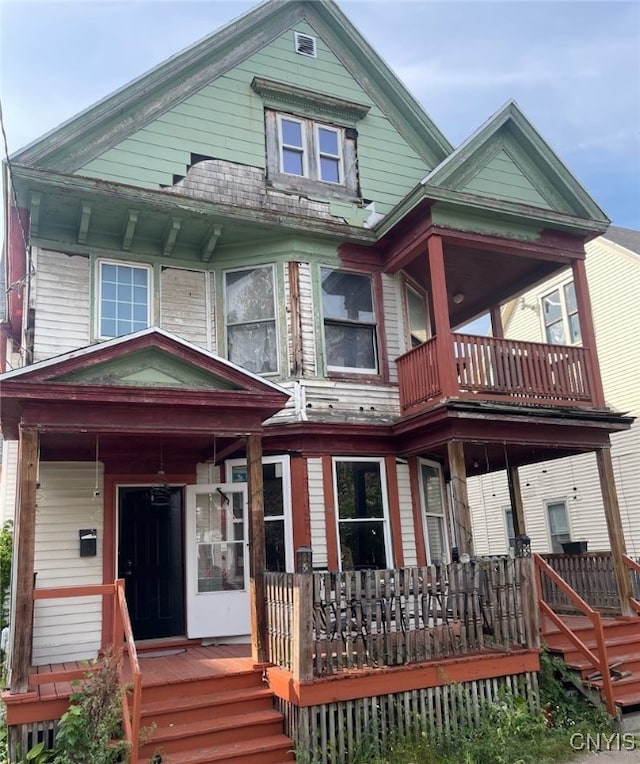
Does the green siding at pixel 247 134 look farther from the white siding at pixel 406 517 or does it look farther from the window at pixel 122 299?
the white siding at pixel 406 517

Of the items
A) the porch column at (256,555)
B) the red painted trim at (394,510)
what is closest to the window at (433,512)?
the red painted trim at (394,510)

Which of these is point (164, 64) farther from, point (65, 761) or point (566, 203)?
point (65, 761)

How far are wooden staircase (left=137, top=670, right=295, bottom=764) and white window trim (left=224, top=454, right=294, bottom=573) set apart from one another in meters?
2.35

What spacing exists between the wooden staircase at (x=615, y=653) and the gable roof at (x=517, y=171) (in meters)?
6.37

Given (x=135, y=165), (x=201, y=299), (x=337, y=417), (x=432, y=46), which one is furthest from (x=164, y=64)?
(x=337, y=417)

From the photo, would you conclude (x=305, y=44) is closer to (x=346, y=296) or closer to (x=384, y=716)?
(x=346, y=296)

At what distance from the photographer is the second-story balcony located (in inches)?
387

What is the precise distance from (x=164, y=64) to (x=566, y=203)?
7.24 meters

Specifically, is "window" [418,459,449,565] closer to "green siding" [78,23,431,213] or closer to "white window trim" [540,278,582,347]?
"green siding" [78,23,431,213]

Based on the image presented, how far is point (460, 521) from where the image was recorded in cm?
926

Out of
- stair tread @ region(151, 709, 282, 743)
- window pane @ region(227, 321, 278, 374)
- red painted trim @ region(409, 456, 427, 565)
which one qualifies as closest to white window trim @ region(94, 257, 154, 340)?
window pane @ region(227, 321, 278, 374)

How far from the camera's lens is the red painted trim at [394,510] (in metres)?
10.3

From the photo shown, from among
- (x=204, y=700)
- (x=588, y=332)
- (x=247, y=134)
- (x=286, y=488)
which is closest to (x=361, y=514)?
(x=286, y=488)

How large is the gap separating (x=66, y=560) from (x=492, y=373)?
6.60 meters
